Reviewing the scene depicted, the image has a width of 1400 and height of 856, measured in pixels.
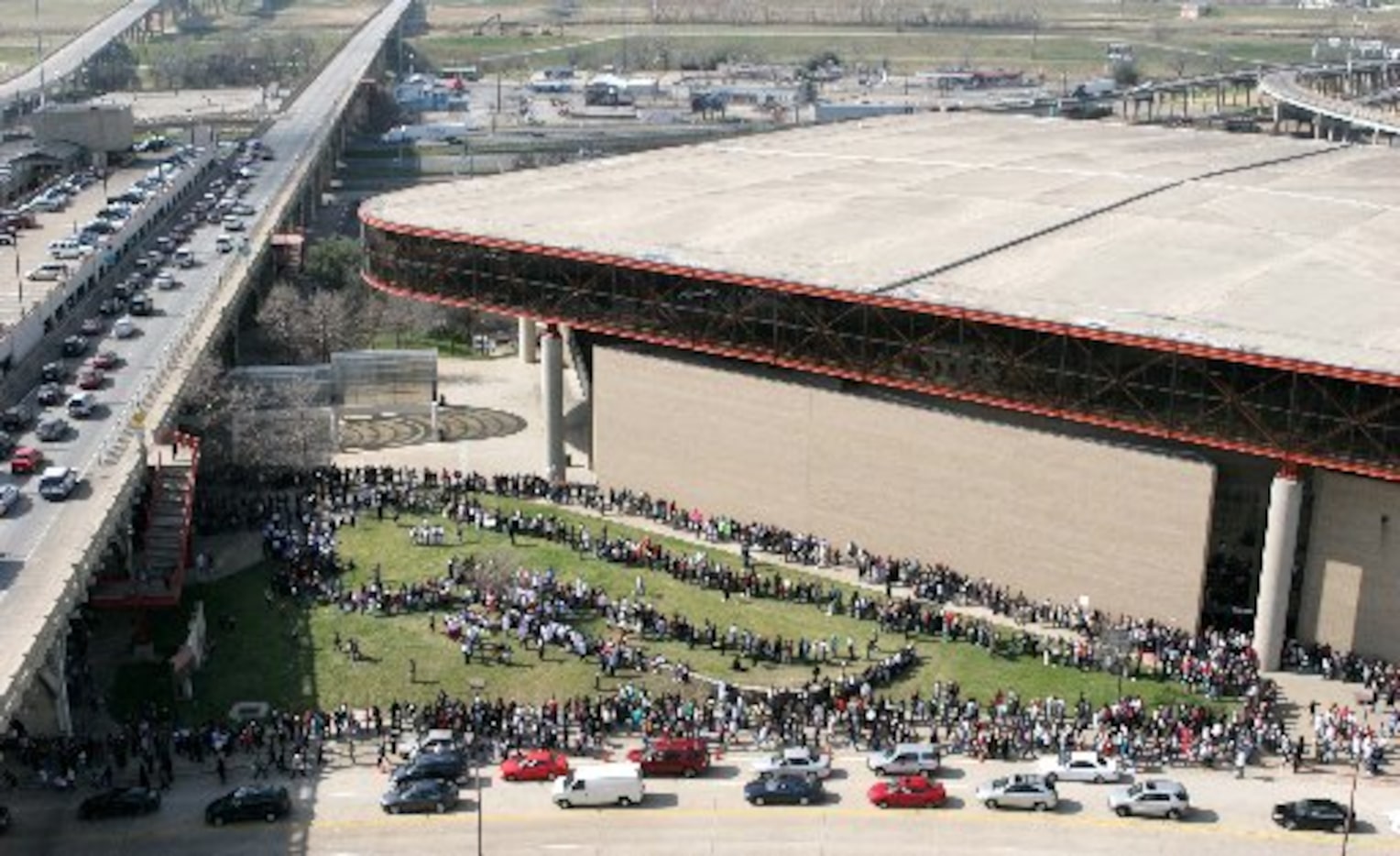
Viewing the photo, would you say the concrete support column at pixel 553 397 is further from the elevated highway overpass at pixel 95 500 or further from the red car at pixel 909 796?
the red car at pixel 909 796

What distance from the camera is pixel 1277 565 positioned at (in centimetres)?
5081

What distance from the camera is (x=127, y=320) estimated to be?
76625 millimetres

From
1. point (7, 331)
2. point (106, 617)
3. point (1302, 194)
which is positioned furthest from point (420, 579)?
point (1302, 194)

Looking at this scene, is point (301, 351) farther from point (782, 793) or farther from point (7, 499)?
point (782, 793)

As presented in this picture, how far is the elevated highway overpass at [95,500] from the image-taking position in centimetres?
4303

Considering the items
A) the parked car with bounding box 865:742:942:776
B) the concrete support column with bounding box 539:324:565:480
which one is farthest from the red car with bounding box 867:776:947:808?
the concrete support column with bounding box 539:324:565:480

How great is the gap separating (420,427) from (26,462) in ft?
72.0

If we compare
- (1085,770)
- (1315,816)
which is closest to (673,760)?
(1085,770)

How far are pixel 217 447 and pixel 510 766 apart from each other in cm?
2826

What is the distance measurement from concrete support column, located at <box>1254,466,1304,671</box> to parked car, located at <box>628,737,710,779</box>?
18351 mm

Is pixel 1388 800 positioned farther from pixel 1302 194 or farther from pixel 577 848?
pixel 1302 194

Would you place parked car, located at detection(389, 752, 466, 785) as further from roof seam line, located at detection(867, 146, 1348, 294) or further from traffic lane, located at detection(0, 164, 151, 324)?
traffic lane, located at detection(0, 164, 151, 324)

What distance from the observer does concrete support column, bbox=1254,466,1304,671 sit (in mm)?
50406

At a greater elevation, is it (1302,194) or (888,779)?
(1302,194)
